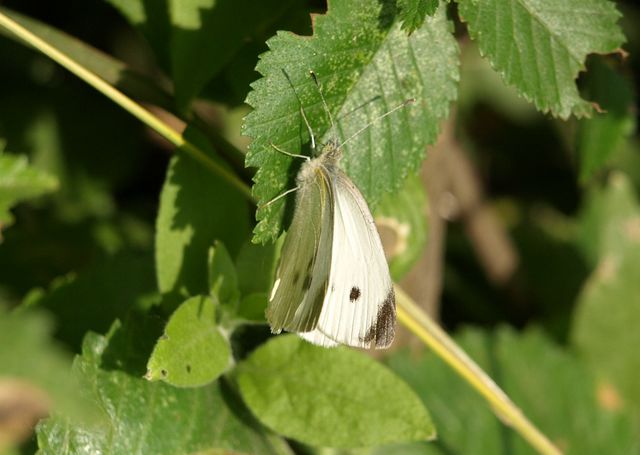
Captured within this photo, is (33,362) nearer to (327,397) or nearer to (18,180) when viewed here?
(327,397)

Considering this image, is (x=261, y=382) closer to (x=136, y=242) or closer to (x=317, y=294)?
(x=317, y=294)

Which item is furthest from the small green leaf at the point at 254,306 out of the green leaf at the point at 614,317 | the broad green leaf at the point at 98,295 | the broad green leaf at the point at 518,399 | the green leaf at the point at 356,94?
the green leaf at the point at 614,317

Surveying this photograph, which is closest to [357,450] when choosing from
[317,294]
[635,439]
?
[317,294]

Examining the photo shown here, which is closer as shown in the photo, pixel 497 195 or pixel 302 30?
pixel 302 30

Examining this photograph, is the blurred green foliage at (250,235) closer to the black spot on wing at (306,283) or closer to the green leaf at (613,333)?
the black spot on wing at (306,283)


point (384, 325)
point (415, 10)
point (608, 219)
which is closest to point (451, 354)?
point (384, 325)
